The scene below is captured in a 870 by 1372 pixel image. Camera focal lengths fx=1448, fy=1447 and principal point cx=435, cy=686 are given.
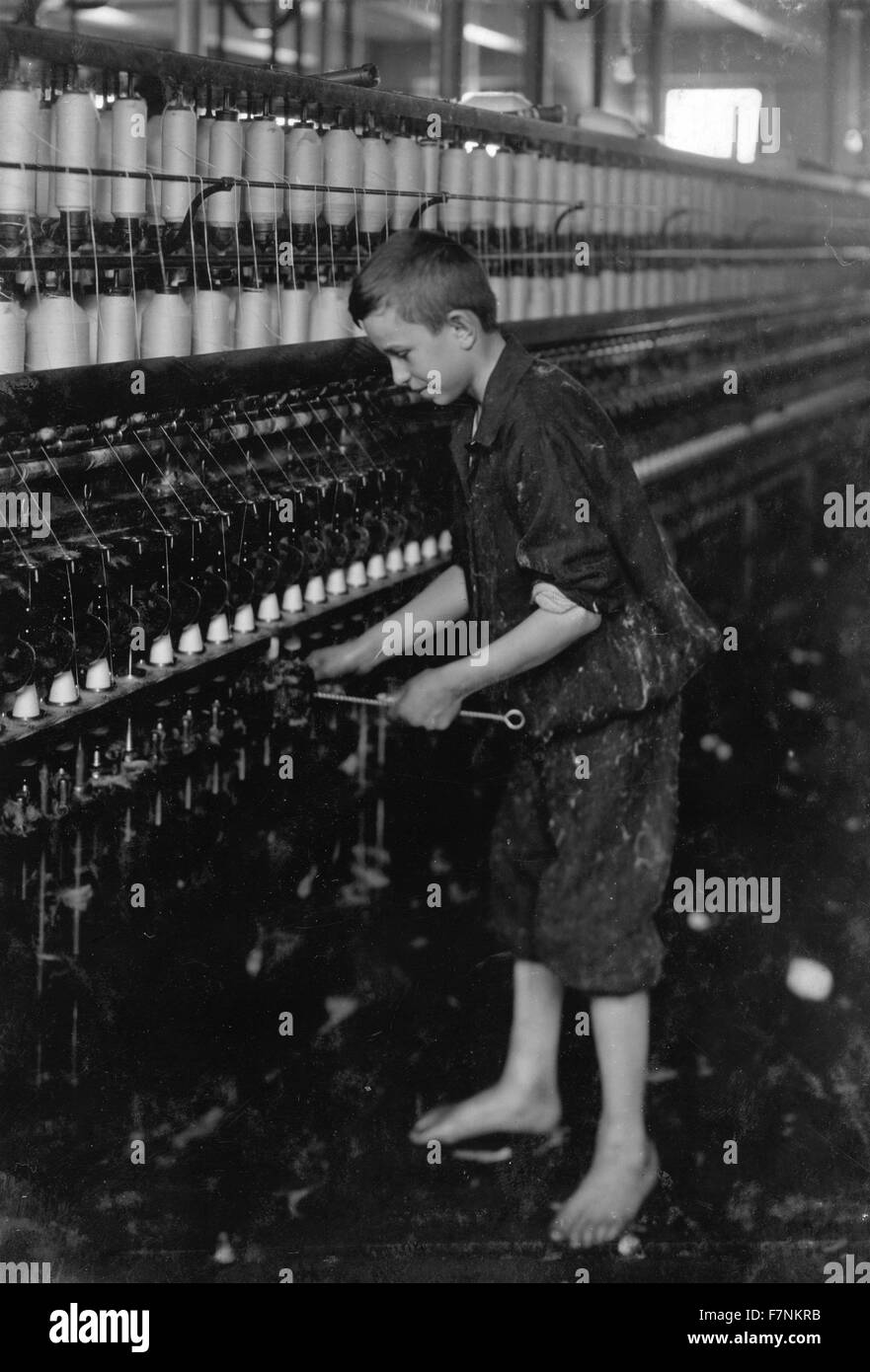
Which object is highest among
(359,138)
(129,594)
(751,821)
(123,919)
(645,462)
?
(359,138)

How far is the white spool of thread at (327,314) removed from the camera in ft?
9.05

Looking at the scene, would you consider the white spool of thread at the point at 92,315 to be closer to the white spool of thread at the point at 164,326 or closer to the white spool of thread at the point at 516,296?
the white spool of thread at the point at 164,326

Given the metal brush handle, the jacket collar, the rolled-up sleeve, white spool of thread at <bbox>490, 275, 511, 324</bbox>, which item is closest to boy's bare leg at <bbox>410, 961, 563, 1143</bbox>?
the metal brush handle

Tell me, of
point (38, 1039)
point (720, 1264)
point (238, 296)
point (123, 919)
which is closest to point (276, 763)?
point (123, 919)

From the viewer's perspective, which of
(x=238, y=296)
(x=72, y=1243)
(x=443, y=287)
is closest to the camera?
(x=443, y=287)

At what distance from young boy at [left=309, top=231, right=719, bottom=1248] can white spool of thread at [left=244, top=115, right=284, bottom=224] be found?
0.42m

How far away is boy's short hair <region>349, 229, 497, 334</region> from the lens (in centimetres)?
223

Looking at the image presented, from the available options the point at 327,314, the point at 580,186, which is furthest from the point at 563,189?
the point at 327,314

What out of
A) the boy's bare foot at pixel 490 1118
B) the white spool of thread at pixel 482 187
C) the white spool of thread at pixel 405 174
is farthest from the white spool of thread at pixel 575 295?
the boy's bare foot at pixel 490 1118

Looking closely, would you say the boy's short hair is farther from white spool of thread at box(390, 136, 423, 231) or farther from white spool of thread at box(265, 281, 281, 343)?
white spool of thread at box(390, 136, 423, 231)

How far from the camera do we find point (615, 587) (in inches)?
90.5

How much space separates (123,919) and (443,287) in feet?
3.85

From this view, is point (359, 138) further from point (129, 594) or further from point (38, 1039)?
point (38, 1039)

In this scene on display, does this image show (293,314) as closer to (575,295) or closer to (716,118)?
(716,118)
